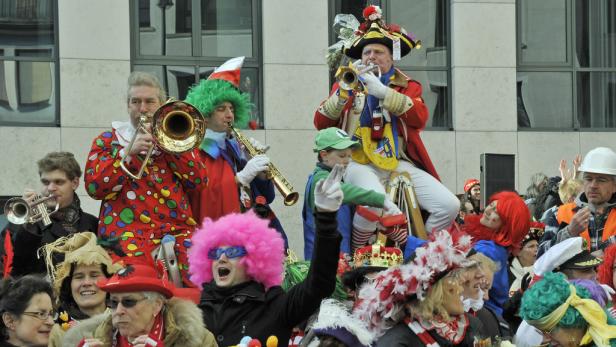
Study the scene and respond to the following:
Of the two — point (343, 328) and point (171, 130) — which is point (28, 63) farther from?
point (343, 328)

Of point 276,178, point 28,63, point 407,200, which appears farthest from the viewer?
point 28,63

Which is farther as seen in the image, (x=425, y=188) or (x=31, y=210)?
(x=425, y=188)

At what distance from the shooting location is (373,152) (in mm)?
11820

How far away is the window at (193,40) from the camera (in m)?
15.8

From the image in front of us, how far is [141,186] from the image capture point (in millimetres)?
10547

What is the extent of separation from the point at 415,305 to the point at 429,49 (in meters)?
8.88

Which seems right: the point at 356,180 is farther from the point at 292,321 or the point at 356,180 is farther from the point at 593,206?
the point at 292,321

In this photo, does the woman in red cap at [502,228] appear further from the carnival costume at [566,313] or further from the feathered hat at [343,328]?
the feathered hat at [343,328]

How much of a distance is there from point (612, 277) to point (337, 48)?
3616 millimetres

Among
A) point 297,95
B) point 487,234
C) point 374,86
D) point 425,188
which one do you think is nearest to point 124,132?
point 374,86

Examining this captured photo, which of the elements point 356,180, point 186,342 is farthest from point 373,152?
point 186,342

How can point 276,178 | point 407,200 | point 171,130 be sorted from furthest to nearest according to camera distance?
1. point 407,200
2. point 276,178
3. point 171,130

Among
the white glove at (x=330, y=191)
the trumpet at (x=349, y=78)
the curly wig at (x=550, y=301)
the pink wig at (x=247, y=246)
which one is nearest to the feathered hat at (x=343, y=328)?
the white glove at (x=330, y=191)

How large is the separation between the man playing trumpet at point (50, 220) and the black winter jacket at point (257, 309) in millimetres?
2180
